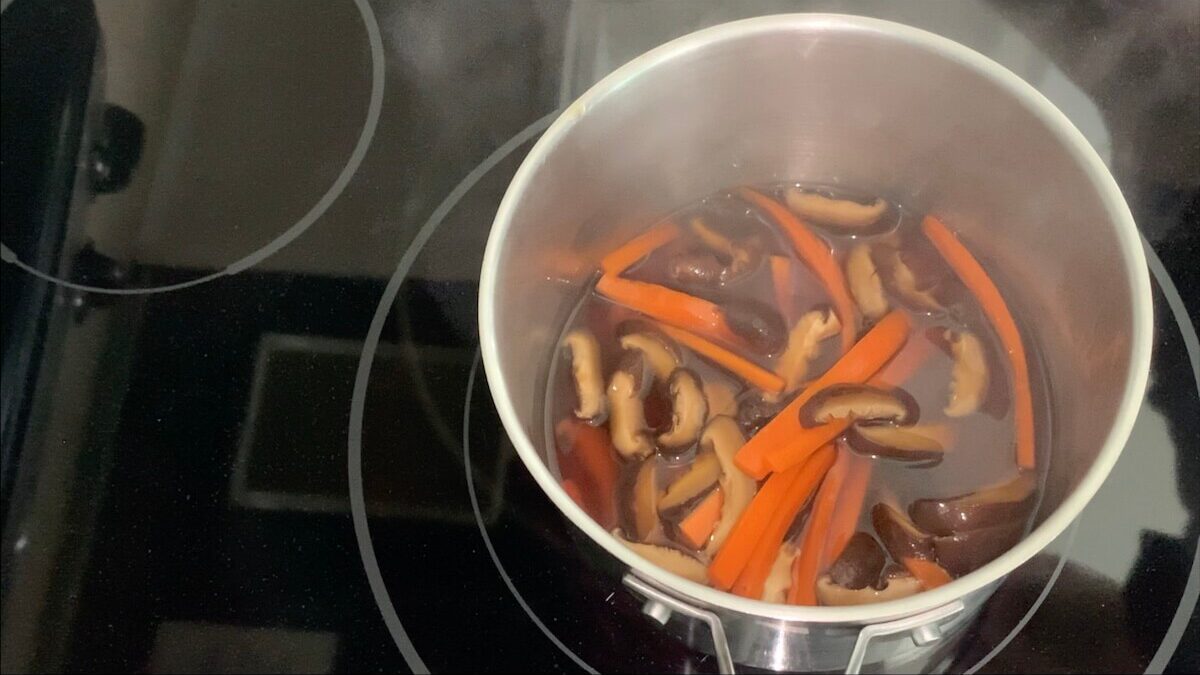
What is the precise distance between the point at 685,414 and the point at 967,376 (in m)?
0.26

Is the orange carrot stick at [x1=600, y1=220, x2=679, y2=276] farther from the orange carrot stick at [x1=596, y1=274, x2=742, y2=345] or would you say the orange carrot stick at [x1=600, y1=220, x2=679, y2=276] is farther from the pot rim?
the pot rim

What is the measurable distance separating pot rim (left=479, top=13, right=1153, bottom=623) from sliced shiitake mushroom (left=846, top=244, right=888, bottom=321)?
22 centimetres

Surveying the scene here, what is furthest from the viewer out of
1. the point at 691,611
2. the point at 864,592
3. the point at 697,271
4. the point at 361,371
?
the point at 697,271

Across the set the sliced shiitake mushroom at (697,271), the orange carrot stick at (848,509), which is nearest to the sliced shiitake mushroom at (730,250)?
the sliced shiitake mushroom at (697,271)

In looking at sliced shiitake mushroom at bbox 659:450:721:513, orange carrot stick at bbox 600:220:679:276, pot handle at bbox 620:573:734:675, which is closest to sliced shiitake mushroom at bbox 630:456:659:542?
sliced shiitake mushroom at bbox 659:450:721:513

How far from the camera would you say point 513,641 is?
0.80 m

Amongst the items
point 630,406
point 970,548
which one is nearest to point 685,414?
point 630,406

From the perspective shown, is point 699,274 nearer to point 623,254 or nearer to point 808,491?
point 623,254

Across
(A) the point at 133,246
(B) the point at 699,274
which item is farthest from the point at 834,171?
(A) the point at 133,246

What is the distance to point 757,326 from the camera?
96 cm

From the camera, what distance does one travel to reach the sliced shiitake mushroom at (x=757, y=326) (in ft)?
3.15

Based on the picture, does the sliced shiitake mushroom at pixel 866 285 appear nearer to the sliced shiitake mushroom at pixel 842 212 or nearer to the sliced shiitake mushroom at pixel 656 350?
the sliced shiitake mushroom at pixel 842 212

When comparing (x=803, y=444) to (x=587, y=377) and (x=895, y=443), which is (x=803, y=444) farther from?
(x=587, y=377)

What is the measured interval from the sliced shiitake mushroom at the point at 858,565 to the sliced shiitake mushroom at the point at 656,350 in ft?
0.75
